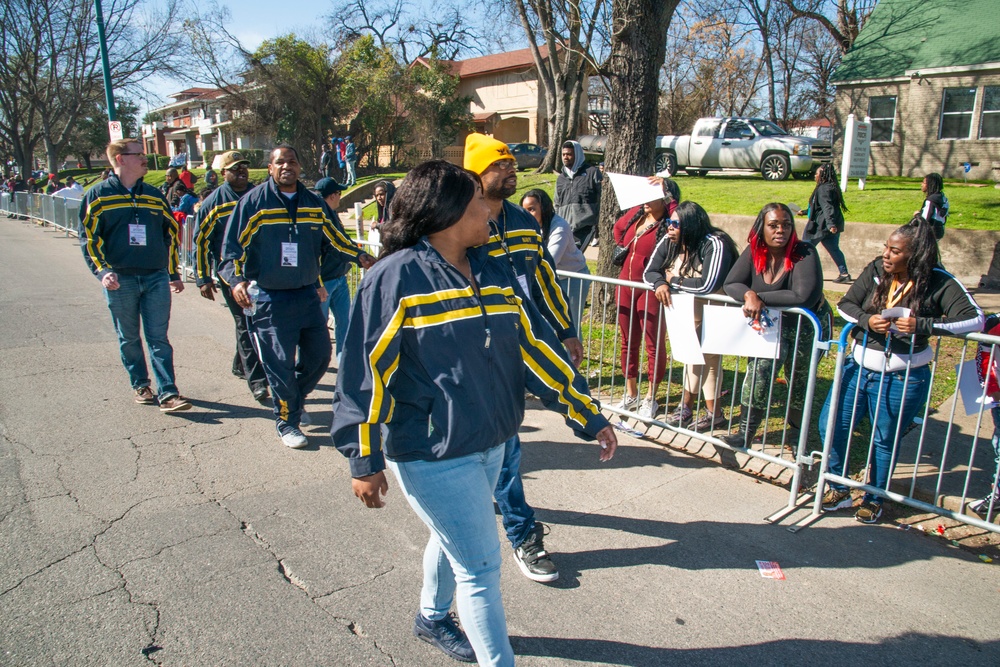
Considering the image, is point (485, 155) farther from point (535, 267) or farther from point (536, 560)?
point (536, 560)

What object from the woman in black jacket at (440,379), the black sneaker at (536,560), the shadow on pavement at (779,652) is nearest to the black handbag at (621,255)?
the black sneaker at (536,560)

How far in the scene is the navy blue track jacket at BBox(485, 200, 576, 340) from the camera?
355cm

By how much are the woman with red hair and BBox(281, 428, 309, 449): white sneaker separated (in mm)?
2906

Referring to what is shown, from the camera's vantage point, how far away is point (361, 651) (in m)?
2.78

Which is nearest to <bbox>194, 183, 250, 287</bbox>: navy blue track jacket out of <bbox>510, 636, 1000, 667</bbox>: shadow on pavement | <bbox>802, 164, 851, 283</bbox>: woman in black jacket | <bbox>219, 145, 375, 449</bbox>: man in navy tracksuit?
<bbox>219, 145, 375, 449</bbox>: man in navy tracksuit

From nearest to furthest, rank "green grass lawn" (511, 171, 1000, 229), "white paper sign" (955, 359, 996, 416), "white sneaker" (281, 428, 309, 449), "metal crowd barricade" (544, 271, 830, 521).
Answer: "white paper sign" (955, 359, 996, 416) → "metal crowd barricade" (544, 271, 830, 521) → "white sneaker" (281, 428, 309, 449) → "green grass lawn" (511, 171, 1000, 229)

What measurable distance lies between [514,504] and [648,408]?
2.20 m

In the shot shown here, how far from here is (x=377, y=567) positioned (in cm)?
337

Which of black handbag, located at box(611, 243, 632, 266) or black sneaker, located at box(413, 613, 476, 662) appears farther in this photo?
black handbag, located at box(611, 243, 632, 266)

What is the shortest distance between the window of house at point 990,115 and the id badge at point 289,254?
2271 cm

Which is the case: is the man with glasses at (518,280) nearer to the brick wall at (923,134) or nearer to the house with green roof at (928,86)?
the brick wall at (923,134)

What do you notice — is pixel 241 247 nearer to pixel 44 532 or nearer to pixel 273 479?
pixel 273 479

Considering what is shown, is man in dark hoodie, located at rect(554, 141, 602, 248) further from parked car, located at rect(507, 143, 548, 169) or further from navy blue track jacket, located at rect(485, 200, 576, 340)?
parked car, located at rect(507, 143, 548, 169)

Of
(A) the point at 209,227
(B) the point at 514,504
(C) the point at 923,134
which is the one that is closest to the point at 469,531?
(B) the point at 514,504
